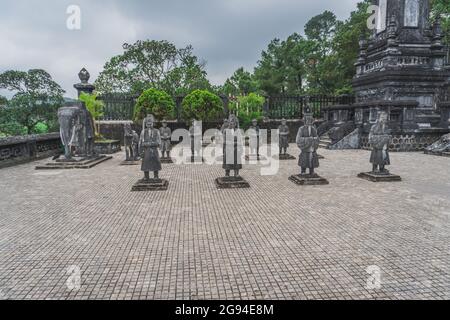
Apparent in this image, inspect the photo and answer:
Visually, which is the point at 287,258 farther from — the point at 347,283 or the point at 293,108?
the point at 293,108

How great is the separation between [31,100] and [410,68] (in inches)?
926

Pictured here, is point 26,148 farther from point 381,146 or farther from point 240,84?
point 240,84

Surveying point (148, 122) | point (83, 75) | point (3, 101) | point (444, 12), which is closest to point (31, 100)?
point (3, 101)

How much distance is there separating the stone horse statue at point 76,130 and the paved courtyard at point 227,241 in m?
3.95

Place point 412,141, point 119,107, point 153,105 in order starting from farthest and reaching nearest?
point 119,107 < point 153,105 < point 412,141

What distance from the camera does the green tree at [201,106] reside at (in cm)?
2116

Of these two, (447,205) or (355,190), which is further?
(355,190)

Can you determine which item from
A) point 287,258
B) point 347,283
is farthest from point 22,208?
point 347,283

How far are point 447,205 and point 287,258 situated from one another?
4.55m

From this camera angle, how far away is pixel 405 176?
32.0 ft

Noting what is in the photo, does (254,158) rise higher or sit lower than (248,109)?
lower

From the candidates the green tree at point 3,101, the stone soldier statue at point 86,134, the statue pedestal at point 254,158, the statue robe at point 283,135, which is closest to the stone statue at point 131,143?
the stone soldier statue at point 86,134

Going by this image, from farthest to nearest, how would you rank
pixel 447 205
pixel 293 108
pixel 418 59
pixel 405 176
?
pixel 293 108 → pixel 418 59 → pixel 405 176 → pixel 447 205

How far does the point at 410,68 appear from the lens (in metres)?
17.7
